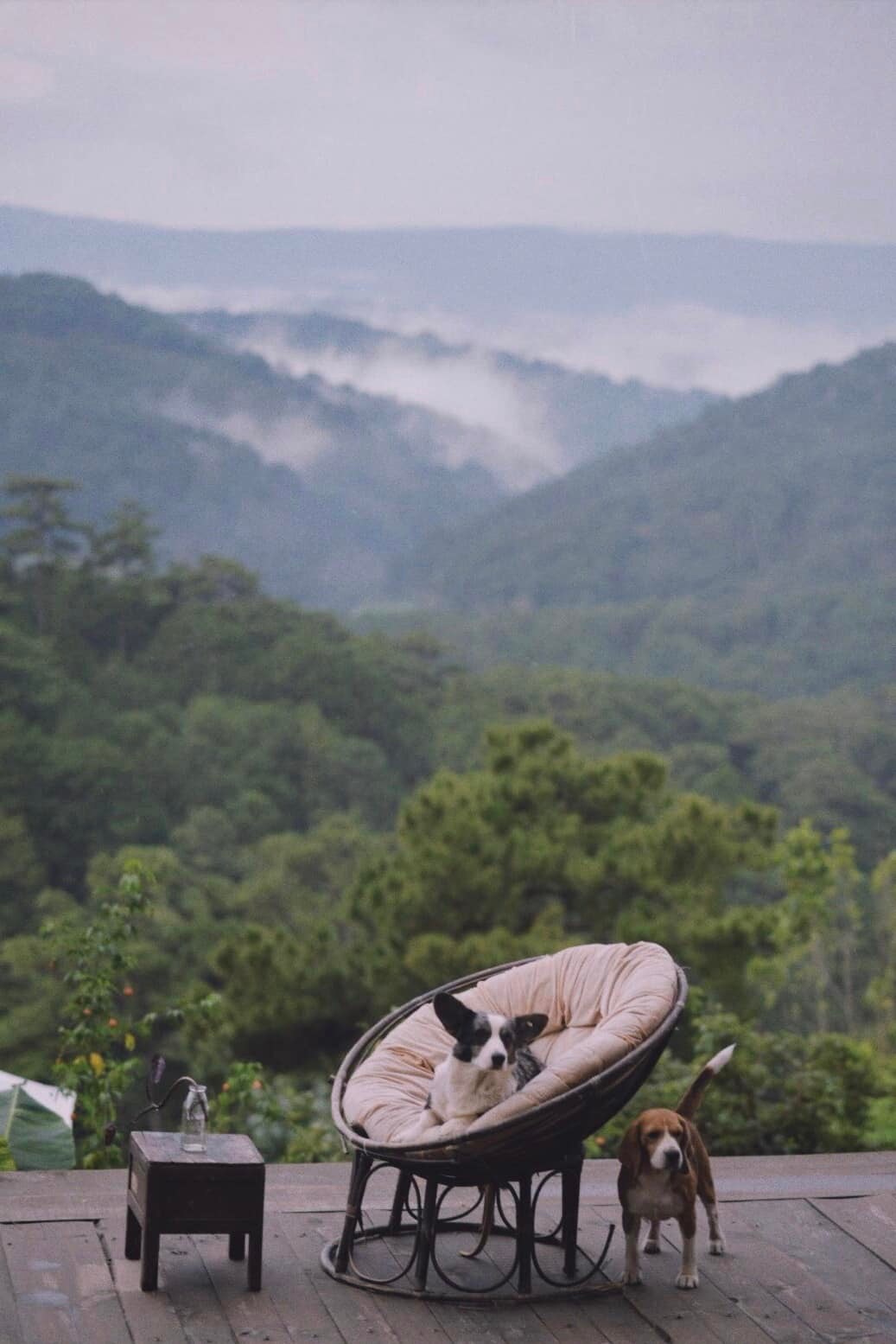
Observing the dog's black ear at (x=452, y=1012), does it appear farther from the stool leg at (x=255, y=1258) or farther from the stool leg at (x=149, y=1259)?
the stool leg at (x=149, y=1259)

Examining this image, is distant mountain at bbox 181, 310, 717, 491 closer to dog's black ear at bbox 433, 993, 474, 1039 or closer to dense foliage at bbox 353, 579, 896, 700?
dense foliage at bbox 353, 579, 896, 700

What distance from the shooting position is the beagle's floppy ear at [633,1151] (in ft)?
9.07

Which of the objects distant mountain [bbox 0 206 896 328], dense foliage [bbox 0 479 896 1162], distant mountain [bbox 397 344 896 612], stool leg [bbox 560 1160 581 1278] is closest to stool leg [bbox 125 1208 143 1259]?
stool leg [bbox 560 1160 581 1278]

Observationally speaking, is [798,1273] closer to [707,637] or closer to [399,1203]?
[399,1203]

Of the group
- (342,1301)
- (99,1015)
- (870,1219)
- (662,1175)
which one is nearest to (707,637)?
(99,1015)

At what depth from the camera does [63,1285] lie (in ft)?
8.96

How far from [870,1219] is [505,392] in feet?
133

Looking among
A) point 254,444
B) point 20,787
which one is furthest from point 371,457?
point 20,787

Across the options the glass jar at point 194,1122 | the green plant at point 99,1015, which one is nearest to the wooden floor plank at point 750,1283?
the glass jar at point 194,1122

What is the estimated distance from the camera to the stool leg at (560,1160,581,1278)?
2818mm

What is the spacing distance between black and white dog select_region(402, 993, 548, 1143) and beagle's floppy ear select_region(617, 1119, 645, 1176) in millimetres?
241

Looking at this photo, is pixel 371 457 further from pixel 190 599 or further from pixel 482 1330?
pixel 482 1330

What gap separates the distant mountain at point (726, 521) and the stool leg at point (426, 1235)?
32494 millimetres

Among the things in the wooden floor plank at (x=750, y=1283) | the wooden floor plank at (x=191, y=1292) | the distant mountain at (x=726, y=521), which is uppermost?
the distant mountain at (x=726, y=521)
